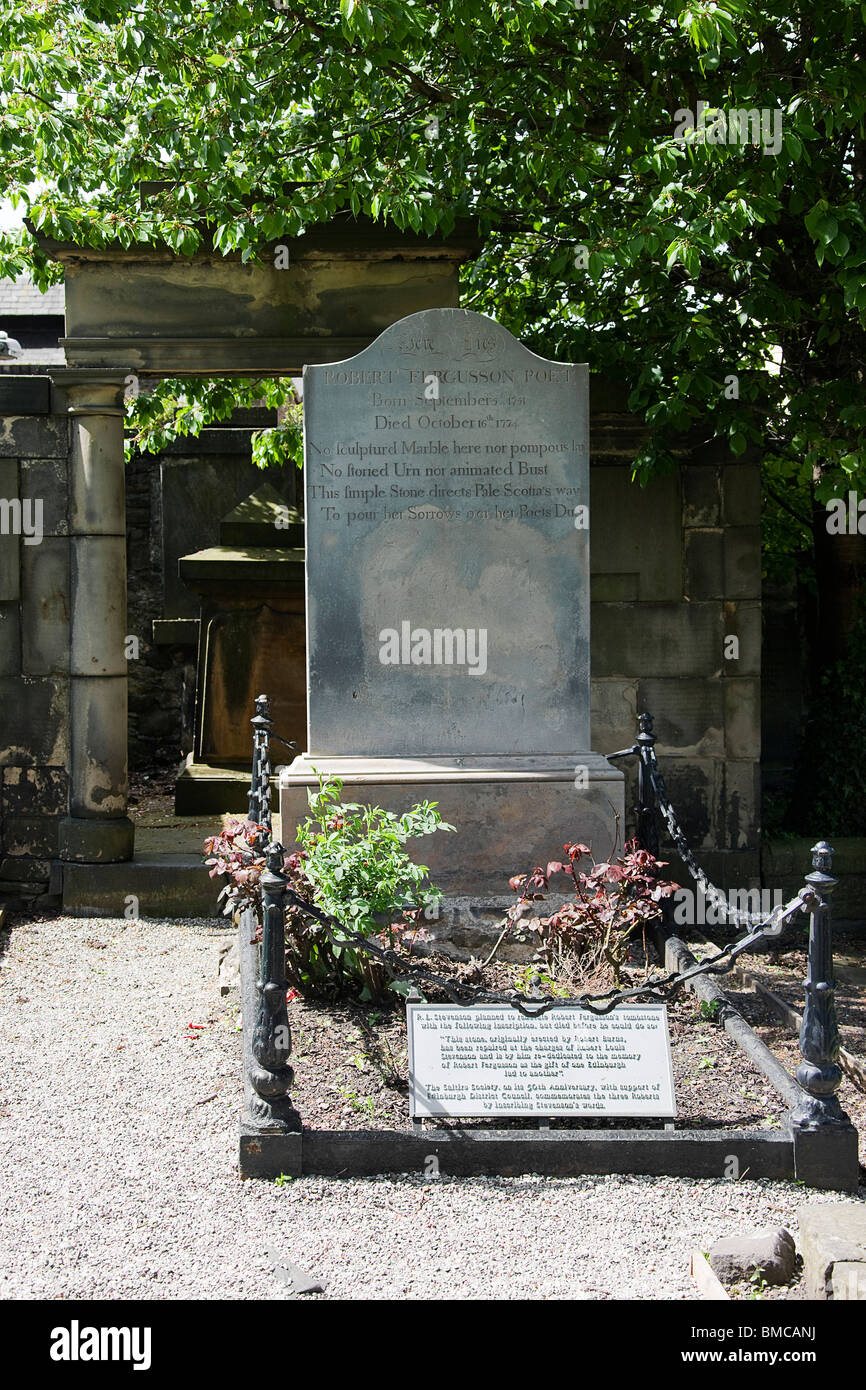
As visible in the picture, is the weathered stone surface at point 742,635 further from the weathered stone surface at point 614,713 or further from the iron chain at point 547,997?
the iron chain at point 547,997

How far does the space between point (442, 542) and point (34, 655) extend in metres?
A: 3.11

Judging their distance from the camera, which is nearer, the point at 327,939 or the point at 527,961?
the point at 327,939

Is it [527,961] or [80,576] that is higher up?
[80,576]

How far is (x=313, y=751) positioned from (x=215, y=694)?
4043 mm

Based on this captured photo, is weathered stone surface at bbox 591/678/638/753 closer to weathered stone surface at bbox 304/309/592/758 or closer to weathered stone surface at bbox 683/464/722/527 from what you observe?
weathered stone surface at bbox 683/464/722/527

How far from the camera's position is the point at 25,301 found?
64.4ft

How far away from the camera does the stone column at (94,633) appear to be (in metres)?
7.62

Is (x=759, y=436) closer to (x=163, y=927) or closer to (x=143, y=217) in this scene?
(x=143, y=217)

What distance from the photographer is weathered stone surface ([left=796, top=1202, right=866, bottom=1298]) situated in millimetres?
3256

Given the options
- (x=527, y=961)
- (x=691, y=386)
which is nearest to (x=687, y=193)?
(x=691, y=386)

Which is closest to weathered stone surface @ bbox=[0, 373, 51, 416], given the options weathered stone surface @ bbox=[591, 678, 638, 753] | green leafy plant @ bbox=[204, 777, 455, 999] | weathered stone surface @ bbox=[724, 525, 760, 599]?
green leafy plant @ bbox=[204, 777, 455, 999]

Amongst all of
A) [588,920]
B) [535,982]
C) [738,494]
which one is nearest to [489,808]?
[588,920]

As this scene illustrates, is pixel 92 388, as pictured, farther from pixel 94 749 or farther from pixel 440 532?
pixel 440 532
